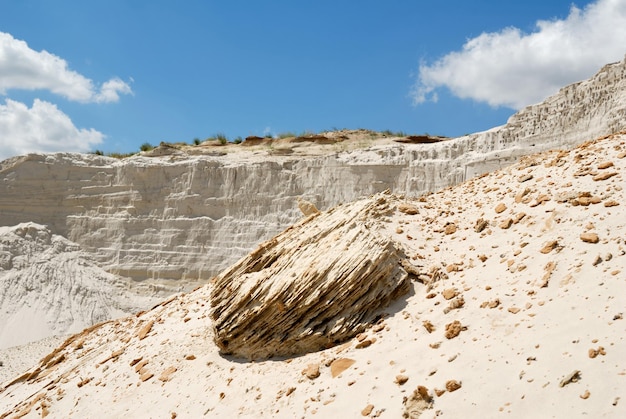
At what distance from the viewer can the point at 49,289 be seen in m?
18.1

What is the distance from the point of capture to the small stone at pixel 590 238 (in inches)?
237

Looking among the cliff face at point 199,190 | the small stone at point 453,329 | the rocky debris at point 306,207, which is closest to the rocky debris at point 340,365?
the small stone at point 453,329

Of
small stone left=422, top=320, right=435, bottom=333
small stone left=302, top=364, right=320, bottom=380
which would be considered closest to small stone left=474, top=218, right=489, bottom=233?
small stone left=422, top=320, right=435, bottom=333

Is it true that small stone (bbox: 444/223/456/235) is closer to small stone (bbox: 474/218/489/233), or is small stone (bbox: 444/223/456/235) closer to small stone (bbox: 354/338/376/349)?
small stone (bbox: 474/218/489/233)

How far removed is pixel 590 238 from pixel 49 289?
16428 mm

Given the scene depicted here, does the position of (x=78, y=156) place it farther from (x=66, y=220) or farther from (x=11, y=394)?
(x=11, y=394)

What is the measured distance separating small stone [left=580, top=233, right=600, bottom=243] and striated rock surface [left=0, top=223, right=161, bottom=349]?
1434 centimetres

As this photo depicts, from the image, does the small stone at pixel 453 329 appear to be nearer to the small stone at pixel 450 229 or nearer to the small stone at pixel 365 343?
the small stone at pixel 365 343

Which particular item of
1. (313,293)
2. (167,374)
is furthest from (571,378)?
(167,374)

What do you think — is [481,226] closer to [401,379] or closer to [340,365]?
[340,365]

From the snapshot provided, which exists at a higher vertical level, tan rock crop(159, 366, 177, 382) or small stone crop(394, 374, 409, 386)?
small stone crop(394, 374, 409, 386)

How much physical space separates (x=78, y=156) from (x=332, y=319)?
54.5 ft

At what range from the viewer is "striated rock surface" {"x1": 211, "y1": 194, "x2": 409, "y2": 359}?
21.9 feet

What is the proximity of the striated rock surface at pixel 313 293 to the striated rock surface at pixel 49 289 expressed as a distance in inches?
432
